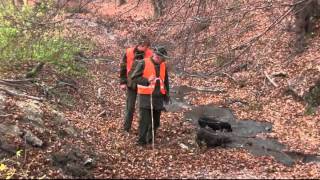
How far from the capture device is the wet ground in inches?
406

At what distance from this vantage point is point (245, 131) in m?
12.5

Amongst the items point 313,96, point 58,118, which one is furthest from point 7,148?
point 313,96

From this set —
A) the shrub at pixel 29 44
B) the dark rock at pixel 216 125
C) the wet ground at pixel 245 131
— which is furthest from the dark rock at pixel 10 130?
the dark rock at pixel 216 125

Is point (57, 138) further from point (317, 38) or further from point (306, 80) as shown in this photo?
point (317, 38)

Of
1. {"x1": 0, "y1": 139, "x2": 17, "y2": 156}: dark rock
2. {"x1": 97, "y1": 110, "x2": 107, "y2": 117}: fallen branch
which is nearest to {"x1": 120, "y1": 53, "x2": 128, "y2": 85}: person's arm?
{"x1": 97, "y1": 110, "x2": 107, "y2": 117}: fallen branch

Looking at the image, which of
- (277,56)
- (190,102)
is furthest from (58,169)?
(277,56)

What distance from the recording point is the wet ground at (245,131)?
10312 millimetres

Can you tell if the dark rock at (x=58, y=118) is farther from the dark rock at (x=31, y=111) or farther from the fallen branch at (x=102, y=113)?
the fallen branch at (x=102, y=113)

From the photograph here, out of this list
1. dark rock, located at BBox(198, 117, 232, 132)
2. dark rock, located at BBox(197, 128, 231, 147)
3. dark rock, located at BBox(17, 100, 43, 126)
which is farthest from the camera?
dark rock, located at BBox(198, 117, 232, 132)

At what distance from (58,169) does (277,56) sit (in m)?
11.7

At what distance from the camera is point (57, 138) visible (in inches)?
372

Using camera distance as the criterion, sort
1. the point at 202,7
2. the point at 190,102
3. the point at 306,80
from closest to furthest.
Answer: the point at 202,7 → the point at 306,80 → the point at 190,102

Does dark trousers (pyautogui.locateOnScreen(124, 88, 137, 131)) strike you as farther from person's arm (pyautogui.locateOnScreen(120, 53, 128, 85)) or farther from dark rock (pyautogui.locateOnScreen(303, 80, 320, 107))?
dark rock (pyautogui.locateOnScreen(303, 80, 320, 107))

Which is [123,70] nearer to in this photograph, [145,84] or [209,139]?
[145,84]
